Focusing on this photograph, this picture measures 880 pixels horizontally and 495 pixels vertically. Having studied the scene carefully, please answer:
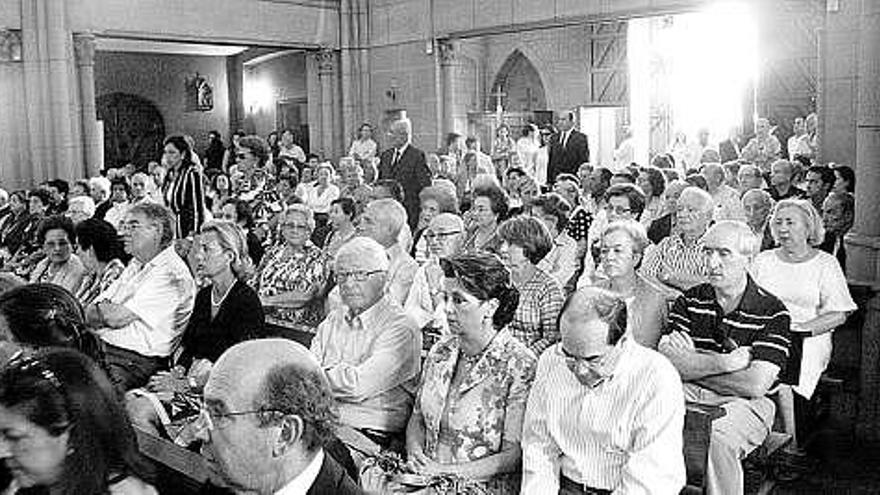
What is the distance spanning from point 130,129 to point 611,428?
16961 millimetres

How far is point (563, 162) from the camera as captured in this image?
38.9ft

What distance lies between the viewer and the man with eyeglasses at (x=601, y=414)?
3100mm

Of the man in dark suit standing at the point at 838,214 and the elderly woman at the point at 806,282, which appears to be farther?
the man in dark suit standing at the point at 838,214

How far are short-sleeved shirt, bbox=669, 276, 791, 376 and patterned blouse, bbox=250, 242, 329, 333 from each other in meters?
2.49

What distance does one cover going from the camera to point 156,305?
473cm

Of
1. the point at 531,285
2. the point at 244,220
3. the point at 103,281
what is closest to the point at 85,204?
the point at 244,220

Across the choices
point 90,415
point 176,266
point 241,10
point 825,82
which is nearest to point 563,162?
point 825,82

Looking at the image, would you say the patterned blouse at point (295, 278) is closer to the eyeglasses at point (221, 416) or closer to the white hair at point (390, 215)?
the white hair at point (390, 215)

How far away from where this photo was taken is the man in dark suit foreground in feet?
6.83

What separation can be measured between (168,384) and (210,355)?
0.25 m

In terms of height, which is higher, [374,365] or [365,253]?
[365,253]

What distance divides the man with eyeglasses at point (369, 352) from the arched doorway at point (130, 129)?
49.4 ft

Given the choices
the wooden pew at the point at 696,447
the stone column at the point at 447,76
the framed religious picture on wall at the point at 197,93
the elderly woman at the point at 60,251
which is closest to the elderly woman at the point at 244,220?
the elderly woman at the point at 60,251

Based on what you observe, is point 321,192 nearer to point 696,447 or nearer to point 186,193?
point 186,193
